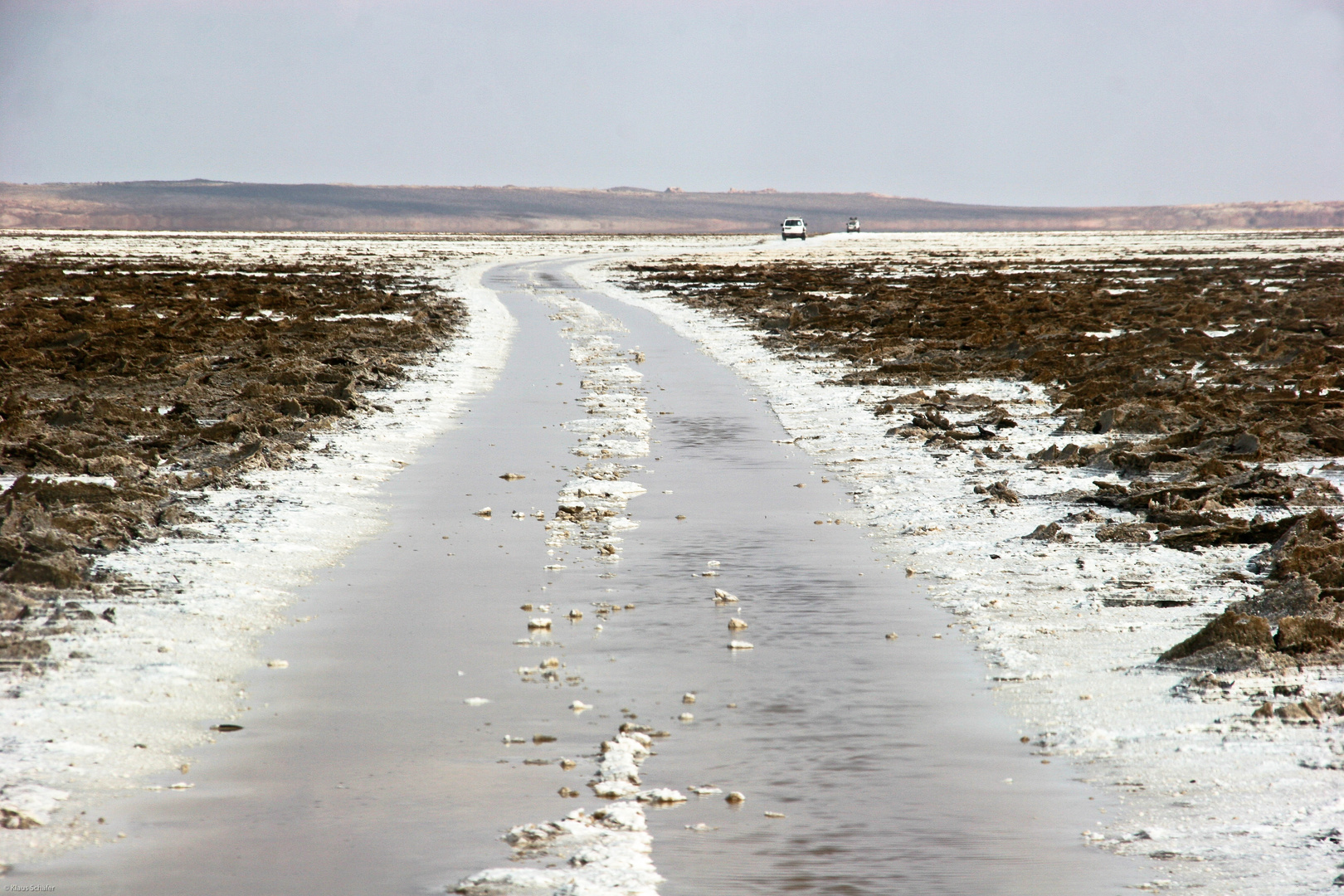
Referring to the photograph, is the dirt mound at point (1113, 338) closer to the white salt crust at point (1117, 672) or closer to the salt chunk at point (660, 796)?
the white salt crust at point (1117, 672)

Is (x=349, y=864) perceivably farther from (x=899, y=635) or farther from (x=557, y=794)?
(x=899, y=635)

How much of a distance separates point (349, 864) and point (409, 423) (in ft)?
33.3

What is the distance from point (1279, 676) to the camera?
19.2ft

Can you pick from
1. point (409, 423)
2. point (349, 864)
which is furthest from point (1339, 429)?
point (349, 864)

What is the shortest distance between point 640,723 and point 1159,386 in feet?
43.8

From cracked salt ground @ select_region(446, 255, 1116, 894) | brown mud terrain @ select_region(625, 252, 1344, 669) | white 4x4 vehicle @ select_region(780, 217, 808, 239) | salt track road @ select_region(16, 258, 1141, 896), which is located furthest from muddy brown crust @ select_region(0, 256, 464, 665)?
white 4x4 vehicle @ select_region(780, 217, 808, 239)

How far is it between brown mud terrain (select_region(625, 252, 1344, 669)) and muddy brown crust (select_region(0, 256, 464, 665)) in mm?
5538

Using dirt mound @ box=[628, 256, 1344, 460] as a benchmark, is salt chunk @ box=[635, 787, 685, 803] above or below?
below

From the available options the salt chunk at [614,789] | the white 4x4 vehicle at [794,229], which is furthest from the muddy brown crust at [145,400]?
the white 4x4 vehicle at [794,229]

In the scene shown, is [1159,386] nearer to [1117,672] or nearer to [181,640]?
[1117,672]

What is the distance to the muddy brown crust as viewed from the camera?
7.60 metres

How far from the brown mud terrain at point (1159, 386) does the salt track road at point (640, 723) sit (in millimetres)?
1614

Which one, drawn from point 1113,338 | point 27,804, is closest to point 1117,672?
point 27,804

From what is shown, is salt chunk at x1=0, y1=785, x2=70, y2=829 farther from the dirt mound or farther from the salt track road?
the dirt mound
